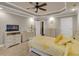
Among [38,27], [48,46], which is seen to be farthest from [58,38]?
[38,27]

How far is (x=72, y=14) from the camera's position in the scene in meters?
2.03

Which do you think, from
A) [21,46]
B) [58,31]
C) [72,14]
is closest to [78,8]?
[72,14]

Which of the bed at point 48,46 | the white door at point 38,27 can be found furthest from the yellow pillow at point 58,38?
the white door at point 38,27

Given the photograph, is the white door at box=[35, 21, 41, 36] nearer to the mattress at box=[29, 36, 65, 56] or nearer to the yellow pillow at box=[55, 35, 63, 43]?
the mattress at box=[29, 36, 65, 56]

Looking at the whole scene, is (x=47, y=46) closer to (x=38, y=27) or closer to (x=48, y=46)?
(x=48, y=46)

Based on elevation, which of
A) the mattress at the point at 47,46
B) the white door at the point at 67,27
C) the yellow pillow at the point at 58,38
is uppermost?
the white door at the point at 67,27

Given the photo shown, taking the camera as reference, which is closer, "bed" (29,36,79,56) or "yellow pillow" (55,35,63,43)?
"bed" (29,36,79,56)

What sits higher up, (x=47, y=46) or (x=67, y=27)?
(x=67, y=27)

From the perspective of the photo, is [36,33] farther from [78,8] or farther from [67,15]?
[78,8]

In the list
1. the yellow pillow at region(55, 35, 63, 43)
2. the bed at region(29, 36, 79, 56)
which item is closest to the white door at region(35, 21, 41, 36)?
the bed at region(29, 36, 79, 56)

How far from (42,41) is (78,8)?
1.20 metres

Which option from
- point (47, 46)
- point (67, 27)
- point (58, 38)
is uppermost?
point (67, 27)

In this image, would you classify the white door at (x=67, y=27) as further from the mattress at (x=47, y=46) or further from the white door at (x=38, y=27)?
the white door at (x=38, y=27)

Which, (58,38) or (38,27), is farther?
(38,27)
